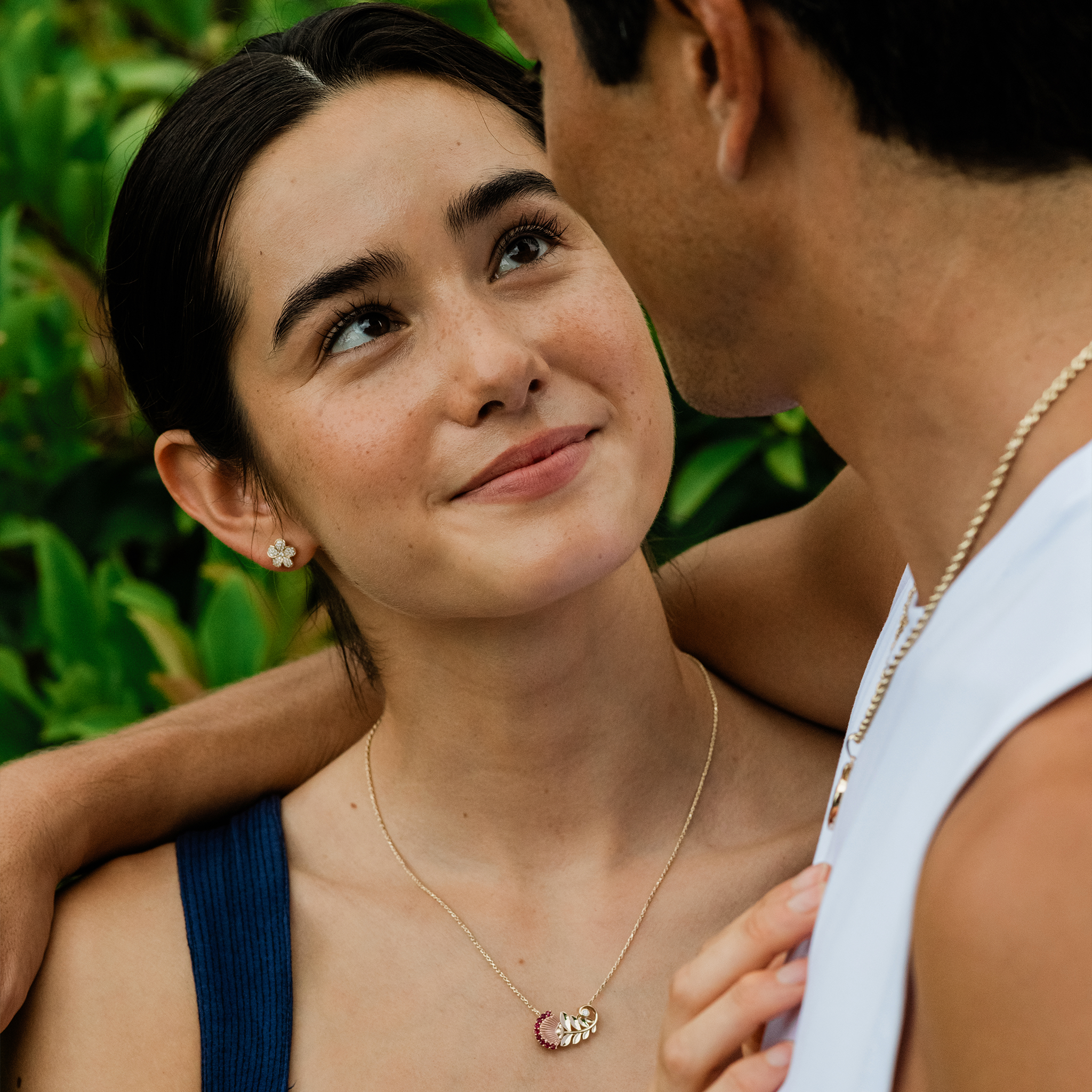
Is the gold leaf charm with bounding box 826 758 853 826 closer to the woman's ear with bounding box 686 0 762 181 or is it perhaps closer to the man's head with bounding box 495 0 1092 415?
the man's head with bounding box 495 0 1092 415

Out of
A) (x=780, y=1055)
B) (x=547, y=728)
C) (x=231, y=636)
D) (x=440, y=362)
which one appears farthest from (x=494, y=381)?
(x=231, y=636)

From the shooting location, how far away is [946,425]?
1168 mm

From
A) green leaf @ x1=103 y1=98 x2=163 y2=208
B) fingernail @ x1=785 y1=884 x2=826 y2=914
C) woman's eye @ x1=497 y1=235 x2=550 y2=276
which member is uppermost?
woman's eye @ x1=497 y1=235 x2=550 y2=276

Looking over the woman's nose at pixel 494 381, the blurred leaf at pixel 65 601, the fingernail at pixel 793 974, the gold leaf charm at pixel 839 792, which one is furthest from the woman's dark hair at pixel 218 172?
the fingernail at pixel 793 974

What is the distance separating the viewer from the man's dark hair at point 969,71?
3.43 ft

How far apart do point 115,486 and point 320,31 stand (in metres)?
1.54

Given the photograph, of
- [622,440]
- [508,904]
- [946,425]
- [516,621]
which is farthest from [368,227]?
[508,904]

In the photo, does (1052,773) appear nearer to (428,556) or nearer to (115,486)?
(428,556)

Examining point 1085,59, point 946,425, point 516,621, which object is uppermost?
point 1085,59

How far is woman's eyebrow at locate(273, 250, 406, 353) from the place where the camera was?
6.26 ft

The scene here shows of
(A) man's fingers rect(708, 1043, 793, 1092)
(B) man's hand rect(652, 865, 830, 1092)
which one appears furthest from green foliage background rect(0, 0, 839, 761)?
(A) man's fingers rect(708, 1043, 793, 1092)

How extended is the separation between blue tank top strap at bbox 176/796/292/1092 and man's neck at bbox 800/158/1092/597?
4.70 ft

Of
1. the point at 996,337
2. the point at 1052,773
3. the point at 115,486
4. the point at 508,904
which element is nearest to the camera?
the point at 1052,773

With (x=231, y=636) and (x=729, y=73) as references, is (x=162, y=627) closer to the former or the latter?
(x=231, y=636)
